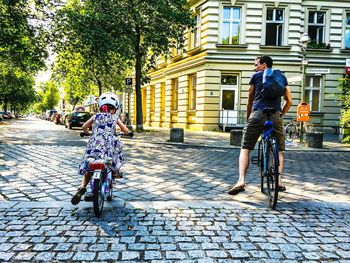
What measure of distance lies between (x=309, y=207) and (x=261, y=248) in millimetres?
1731

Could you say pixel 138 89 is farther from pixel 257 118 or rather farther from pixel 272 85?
pixel 272 85

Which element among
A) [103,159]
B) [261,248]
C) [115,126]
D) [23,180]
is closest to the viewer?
[261,248]

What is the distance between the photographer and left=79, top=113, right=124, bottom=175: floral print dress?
4.11 m

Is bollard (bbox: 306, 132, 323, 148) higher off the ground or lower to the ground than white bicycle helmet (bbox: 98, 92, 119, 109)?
lower

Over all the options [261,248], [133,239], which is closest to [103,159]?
[133,239]

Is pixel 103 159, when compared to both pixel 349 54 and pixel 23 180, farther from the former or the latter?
pixel 349 54

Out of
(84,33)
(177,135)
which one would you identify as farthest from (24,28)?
(177,135)

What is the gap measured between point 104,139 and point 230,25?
19.2 meters

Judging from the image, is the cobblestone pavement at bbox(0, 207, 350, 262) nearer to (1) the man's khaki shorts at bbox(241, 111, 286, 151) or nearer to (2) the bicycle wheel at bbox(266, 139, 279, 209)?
(2) the bicycle wheel at bbox(266, 139, 279, 209)

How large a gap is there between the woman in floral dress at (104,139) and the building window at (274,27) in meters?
19.4

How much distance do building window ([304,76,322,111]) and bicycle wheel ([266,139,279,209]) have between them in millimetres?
19506

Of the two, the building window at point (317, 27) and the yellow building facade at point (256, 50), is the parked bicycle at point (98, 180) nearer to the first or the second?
the yellow building facade at point (256, 50)

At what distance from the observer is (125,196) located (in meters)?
4.88

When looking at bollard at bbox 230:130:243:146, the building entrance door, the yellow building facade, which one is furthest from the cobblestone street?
the yellow building facade
